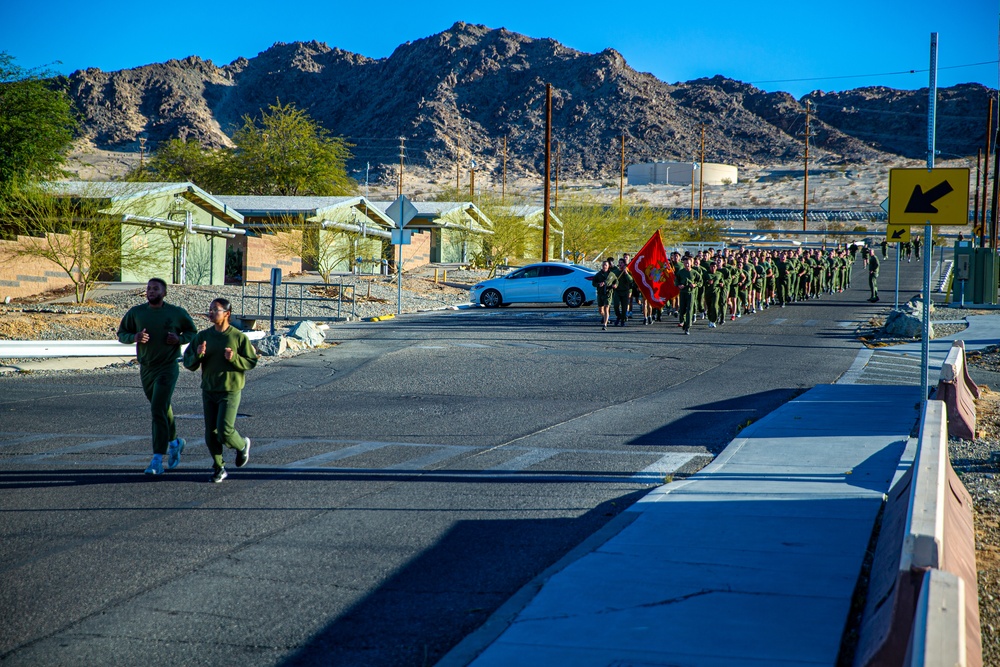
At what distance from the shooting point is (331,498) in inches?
324

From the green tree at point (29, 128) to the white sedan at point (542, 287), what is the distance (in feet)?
55.5

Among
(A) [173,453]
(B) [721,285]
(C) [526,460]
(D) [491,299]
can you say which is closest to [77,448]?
(A) [173,453]

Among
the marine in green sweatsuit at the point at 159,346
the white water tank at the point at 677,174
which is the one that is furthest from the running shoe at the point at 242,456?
the white water tank at the point at 677,174

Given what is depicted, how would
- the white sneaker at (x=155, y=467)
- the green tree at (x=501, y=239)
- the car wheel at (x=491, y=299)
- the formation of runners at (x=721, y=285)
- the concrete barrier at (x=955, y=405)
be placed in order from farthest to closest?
the green tree at (x=501, y=239), the car wheel at (x=491, y=299), the formation of runners at (x=721, y=285), the concrete barrier at (x=955, y=405), the white sneaker at (x=155, y=467)

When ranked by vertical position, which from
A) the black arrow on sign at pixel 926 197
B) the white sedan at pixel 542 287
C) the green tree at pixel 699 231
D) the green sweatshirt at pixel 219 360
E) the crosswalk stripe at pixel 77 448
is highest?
the green tree at pixel 699 231

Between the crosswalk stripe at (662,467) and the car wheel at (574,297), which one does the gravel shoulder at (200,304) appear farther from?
the crosswalk stripe at (662,467)

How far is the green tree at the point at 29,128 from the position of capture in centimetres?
3534

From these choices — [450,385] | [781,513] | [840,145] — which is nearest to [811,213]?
[840,145]

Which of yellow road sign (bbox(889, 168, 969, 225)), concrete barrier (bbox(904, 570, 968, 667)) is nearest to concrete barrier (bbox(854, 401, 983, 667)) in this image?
concrete barrier (bbox(904, 570, 968, 667))

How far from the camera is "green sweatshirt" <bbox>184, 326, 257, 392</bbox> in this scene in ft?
29.0

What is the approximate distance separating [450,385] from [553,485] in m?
7.59

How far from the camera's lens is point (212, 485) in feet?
28.6

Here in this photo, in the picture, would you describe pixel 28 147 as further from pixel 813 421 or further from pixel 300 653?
pixel 300 653

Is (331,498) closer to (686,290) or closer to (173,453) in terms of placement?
(173,453)
